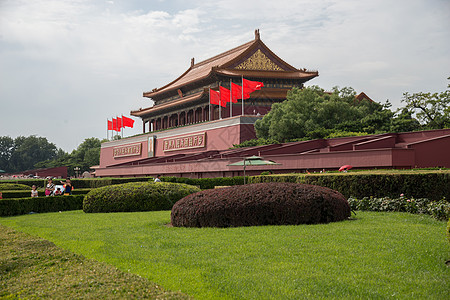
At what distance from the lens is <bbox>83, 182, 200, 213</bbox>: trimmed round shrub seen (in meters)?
14.3

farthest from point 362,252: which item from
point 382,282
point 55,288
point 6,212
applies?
point 6,212

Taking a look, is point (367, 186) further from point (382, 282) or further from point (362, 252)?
point (382, 282)

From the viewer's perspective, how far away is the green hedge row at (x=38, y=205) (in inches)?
574

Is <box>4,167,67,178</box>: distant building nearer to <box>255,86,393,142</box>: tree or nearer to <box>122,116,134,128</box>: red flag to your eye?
<box>122,116,134,128</box>: red flag

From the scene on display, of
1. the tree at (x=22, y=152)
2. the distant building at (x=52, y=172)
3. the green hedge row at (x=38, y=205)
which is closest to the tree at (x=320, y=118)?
the green hedge row at (x=38, y=205)

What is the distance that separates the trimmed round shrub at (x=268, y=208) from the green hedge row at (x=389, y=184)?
9.16ft

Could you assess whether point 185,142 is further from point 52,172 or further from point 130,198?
point 52,172

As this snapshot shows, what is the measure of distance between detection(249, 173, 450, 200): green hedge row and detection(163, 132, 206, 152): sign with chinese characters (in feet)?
88.1

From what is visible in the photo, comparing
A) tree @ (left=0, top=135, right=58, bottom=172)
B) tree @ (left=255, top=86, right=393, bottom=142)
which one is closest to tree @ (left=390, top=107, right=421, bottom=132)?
tree @ (left=255, top=86, right=393, bottom=142)

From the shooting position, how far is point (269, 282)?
464cm

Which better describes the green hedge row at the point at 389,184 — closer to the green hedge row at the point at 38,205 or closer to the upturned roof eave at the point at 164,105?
the green hedge row at the point at 38,205

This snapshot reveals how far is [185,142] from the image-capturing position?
139ft

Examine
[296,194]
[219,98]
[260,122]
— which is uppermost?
[219,98]

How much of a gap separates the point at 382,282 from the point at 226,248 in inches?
97.3
